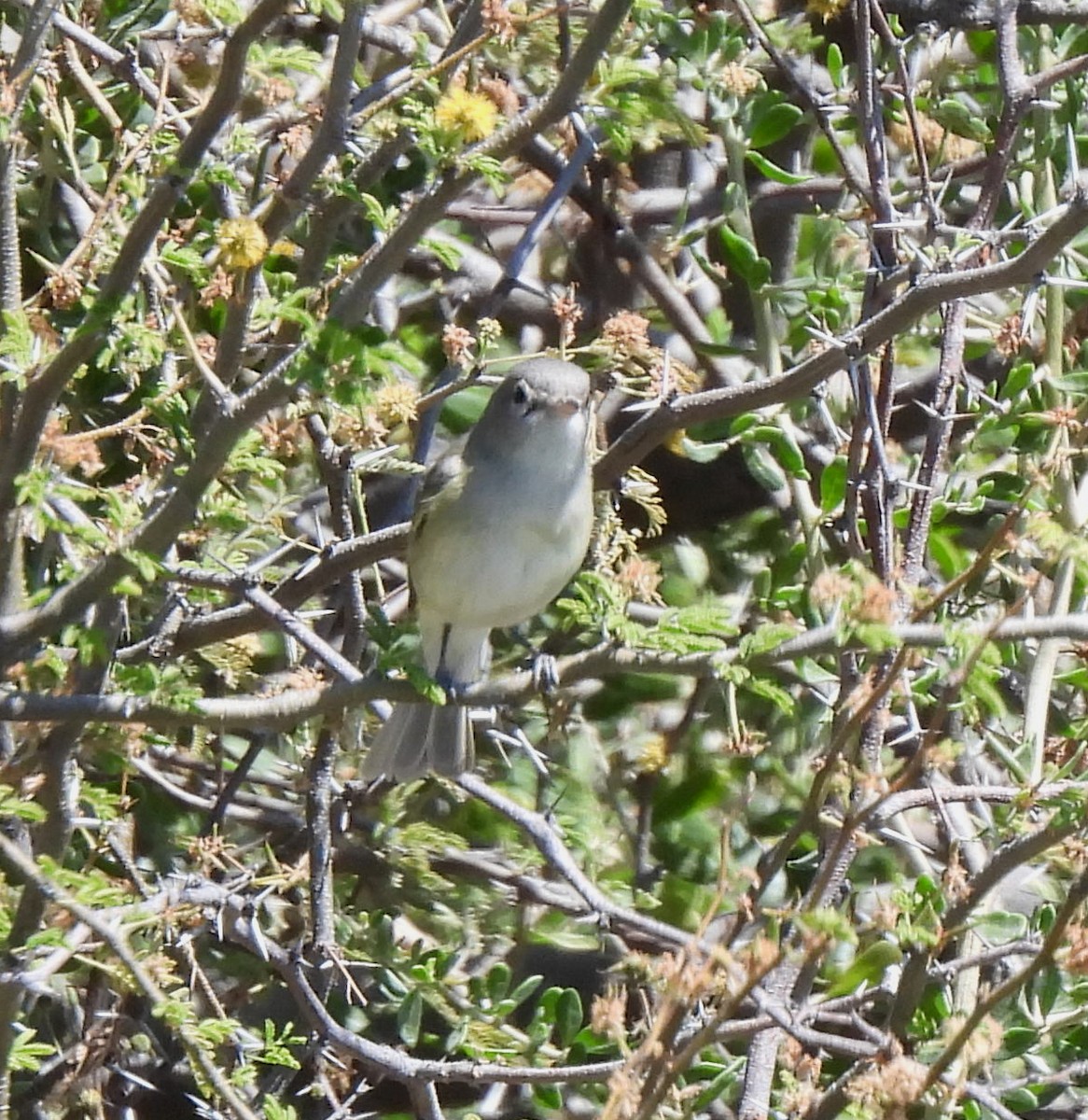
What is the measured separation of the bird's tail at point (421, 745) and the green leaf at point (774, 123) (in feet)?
4.91

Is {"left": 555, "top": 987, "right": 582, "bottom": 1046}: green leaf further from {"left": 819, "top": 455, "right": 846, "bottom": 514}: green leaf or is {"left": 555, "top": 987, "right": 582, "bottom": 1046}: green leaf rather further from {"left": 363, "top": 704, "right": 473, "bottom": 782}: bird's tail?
{"left": 819, "top": 455, "right": 846, "bottom": 514}: green leaf

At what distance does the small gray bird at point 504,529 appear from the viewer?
3.70 meters

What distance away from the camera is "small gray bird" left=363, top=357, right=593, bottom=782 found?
146 inches

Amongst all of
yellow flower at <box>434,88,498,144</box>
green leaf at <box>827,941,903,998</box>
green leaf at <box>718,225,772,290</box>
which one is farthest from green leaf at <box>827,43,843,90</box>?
green leaf at <box>827,941,903,998</box>

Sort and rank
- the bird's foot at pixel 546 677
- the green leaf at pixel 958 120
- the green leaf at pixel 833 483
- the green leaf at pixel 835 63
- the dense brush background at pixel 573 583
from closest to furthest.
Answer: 1. the dense brush background at pixel 573 583
2. the bird's foot at pixel 546 677
3. the green leaf at pixel 833 483
4. the green leaf at pixel 835 63
5. the green leaf at pixel 958 120

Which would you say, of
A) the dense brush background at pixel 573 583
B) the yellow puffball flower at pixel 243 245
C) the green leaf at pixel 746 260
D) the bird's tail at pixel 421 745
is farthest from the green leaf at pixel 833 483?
the yellow puffball flower at pixel 243 245

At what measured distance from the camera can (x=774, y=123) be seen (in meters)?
3.92

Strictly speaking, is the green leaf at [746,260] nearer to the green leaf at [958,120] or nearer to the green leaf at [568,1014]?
the green leaf at [958,120]

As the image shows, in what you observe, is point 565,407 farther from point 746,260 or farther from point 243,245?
point 243,245

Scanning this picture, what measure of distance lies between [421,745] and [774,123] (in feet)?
5.34

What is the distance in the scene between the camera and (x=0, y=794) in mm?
2658

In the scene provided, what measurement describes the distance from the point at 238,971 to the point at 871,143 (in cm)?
228

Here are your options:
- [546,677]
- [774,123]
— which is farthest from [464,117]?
[774,123]

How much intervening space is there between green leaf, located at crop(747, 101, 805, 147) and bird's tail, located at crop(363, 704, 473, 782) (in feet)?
4.91
